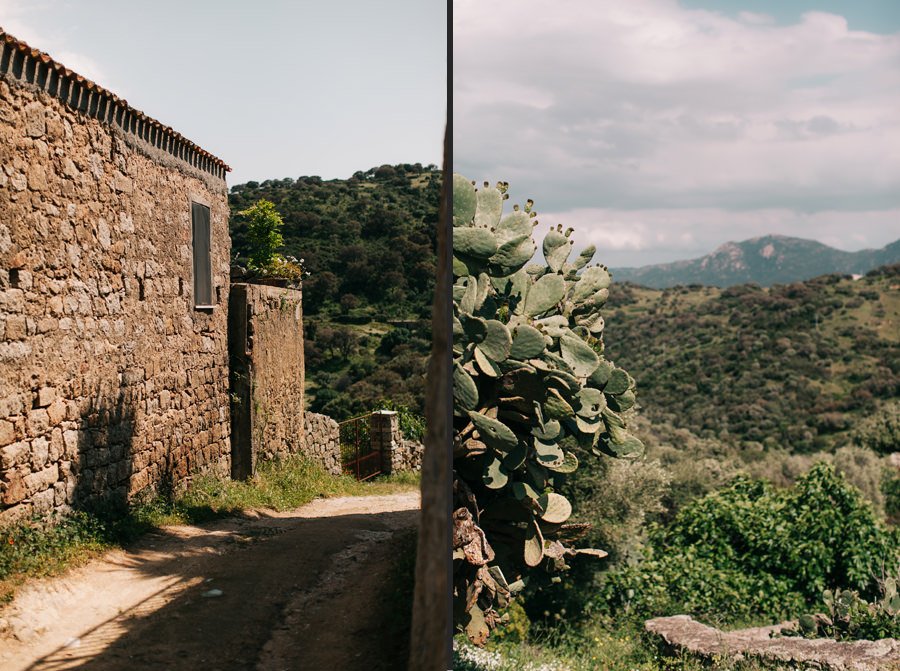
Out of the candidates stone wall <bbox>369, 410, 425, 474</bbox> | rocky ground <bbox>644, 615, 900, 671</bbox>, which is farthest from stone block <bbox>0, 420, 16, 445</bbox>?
rocky ground <bbox>644, 615, 900, 671</bbox>

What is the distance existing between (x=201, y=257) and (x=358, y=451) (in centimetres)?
115

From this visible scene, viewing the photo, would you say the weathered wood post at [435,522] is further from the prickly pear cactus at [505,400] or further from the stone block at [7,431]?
the stone block at [7,431]

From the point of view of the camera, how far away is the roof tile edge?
1.73m

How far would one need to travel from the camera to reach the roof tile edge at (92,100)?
5.67 feet

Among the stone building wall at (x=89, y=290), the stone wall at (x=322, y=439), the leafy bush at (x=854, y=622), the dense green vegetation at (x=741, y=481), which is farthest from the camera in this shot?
the dense green vegetation at (x=741, y=481)

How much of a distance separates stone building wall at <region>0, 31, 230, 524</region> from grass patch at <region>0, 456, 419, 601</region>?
0.06 m

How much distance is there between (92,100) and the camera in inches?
84.4

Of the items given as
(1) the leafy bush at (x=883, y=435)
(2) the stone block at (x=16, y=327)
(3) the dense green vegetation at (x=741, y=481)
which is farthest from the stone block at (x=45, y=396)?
(1) the leafy bush at (x=883, y=435)

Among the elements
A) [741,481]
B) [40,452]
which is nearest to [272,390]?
[40,452]

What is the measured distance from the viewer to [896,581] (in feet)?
17.1

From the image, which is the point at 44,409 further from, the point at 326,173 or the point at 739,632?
the point at 739,632

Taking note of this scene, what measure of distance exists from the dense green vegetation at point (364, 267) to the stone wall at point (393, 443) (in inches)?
3.9

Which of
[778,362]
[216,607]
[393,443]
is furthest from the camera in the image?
[778,362]

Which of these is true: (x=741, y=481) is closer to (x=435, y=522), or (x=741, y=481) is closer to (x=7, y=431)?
(x=435, y=522)
